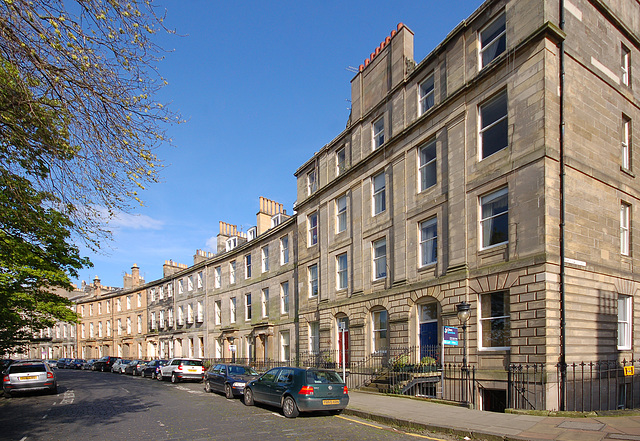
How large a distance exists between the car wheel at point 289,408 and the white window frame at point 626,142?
14488mm

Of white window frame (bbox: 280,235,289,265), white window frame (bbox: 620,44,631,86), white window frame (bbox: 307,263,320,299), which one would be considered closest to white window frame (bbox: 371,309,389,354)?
white window frame (bbox: 307,263,320,299)

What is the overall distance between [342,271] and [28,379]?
15253mm

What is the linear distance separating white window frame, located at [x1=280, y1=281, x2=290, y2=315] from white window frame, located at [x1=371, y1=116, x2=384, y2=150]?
13.5 metres

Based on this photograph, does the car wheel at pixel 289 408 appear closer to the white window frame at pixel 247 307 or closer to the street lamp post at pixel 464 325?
the street lamp post at pixel 464 325

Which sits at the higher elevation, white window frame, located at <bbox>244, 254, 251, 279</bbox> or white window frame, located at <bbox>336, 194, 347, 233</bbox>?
white window frame, located at <bbox>336, 194, 347, 233</bbox>

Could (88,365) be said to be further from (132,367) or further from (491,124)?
(491,124)

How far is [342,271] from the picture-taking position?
25469 millimetres

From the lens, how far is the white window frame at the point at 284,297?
3312 cm

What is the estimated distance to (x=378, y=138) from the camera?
77.0 ft

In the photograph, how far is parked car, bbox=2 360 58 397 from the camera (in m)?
20.2

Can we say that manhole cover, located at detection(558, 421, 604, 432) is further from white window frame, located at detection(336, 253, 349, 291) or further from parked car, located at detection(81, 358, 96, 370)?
parked car, located at detection(81, 358, 96, 370)

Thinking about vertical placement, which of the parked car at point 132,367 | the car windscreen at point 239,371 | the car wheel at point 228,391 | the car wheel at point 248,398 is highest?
the car wheel at point 248,398

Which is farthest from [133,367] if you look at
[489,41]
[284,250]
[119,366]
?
[489,41]

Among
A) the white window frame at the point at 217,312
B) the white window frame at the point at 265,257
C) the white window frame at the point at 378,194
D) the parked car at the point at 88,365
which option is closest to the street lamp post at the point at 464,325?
the white window frame at the point at 378,194
